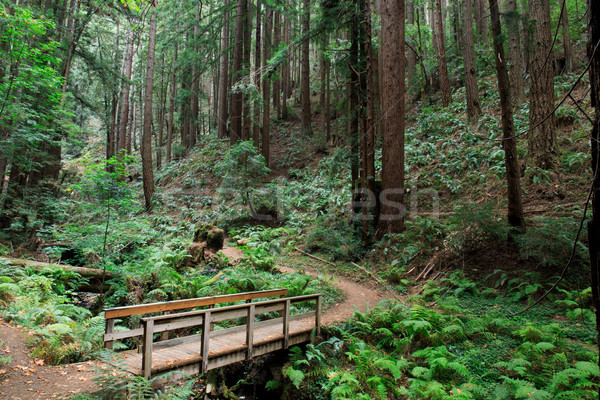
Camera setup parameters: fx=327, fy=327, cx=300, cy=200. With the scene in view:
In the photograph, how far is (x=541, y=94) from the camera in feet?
32.8

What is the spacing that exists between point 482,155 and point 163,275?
1231 centimetres

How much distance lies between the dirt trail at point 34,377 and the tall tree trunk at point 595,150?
5298 millimetres

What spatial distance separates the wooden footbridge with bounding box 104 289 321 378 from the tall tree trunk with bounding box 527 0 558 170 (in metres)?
9.05

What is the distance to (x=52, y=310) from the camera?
6.30 m

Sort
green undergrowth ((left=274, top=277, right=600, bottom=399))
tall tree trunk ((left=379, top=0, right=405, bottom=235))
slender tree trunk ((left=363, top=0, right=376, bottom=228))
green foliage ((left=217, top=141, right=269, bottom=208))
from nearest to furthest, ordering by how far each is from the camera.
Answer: green undergrowth ((left=274, top=277, right=600, bottom=399)) → tall tree trunk ((left=379, top=0, right=405, bottom=235)) → slender tree trunk ((left=363, top=0, right=376, bottom=228)) → green foliage ((left=217, top=141, right=269, bottom=208))

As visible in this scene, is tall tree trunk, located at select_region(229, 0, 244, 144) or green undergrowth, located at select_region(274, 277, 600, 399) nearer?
green undergrowth, located at select_region(274, 277, 600, 399)

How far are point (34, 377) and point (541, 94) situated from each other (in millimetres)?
13471

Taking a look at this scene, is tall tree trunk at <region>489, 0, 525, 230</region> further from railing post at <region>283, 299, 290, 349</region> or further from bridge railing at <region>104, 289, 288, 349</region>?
bridge railing at <region>104, 289, 288, 349</region>

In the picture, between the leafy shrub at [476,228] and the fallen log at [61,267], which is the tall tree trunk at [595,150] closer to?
the leafy shrub at [476,228]

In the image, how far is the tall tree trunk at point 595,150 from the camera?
216cm

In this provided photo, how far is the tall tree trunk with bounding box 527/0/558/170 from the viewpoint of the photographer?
9969 millimetres

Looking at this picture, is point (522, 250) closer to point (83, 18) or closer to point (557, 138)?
point (557, 138)

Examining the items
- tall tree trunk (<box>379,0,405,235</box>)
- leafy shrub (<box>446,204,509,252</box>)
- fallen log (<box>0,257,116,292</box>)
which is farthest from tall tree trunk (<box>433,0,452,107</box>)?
fallen log (<box>0,257,116,292</box>)

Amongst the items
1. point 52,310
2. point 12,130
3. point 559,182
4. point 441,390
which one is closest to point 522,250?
point 559,182
